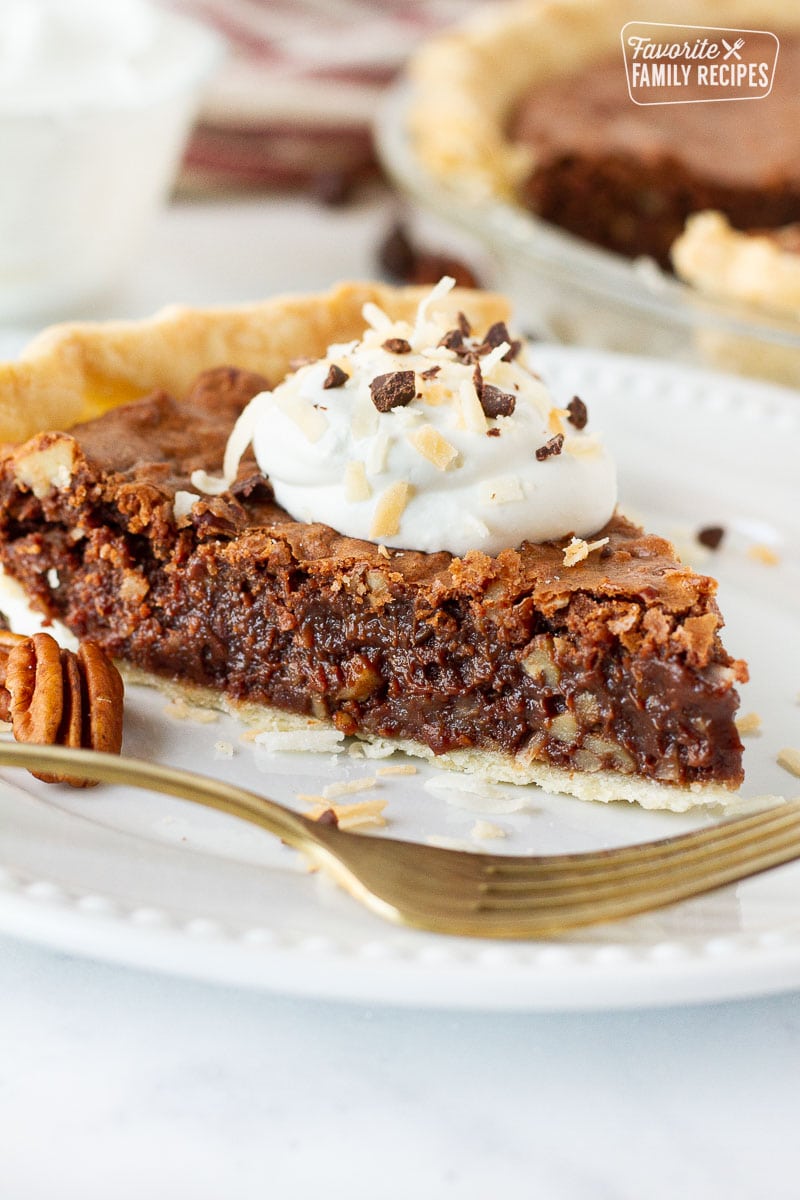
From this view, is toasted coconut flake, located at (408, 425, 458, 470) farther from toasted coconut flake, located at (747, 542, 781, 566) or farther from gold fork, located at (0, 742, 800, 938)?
toasted coconut flake, located at (747, 542, 781, 566)

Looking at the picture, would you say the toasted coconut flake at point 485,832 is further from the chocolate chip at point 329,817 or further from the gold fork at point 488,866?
the gold fork at point 488,866

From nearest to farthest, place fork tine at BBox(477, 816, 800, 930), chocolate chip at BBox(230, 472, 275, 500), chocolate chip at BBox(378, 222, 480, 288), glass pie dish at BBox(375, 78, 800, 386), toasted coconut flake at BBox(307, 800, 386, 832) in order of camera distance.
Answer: fork tine at BBox(477, 816, 800, 930), toasted coconut flake at BBox(307, 800, 386, 832), chocolate chip at BBox(230, 472, 275, 500), glass pie dish at BBox(375, 78, 800, 386), chocolate chip at BBox(378, 222, 480, 288)

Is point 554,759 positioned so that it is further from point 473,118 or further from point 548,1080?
point 473,118

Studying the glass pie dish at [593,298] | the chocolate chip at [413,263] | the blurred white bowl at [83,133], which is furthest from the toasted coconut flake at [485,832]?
the chocolate chip at [413,263]

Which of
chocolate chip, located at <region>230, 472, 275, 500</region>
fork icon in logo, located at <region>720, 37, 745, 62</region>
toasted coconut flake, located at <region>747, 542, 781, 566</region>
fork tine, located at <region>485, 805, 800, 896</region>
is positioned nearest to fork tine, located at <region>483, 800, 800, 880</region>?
fork tine, located at <region>485, 805, 800, 896</region>

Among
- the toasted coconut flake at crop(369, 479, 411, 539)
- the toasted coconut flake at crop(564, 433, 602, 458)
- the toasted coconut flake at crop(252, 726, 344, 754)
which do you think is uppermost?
the toasted coconut flake at crop(564, 433, 602, 458)

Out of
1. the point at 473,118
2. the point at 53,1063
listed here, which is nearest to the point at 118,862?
the point at 53,1063
